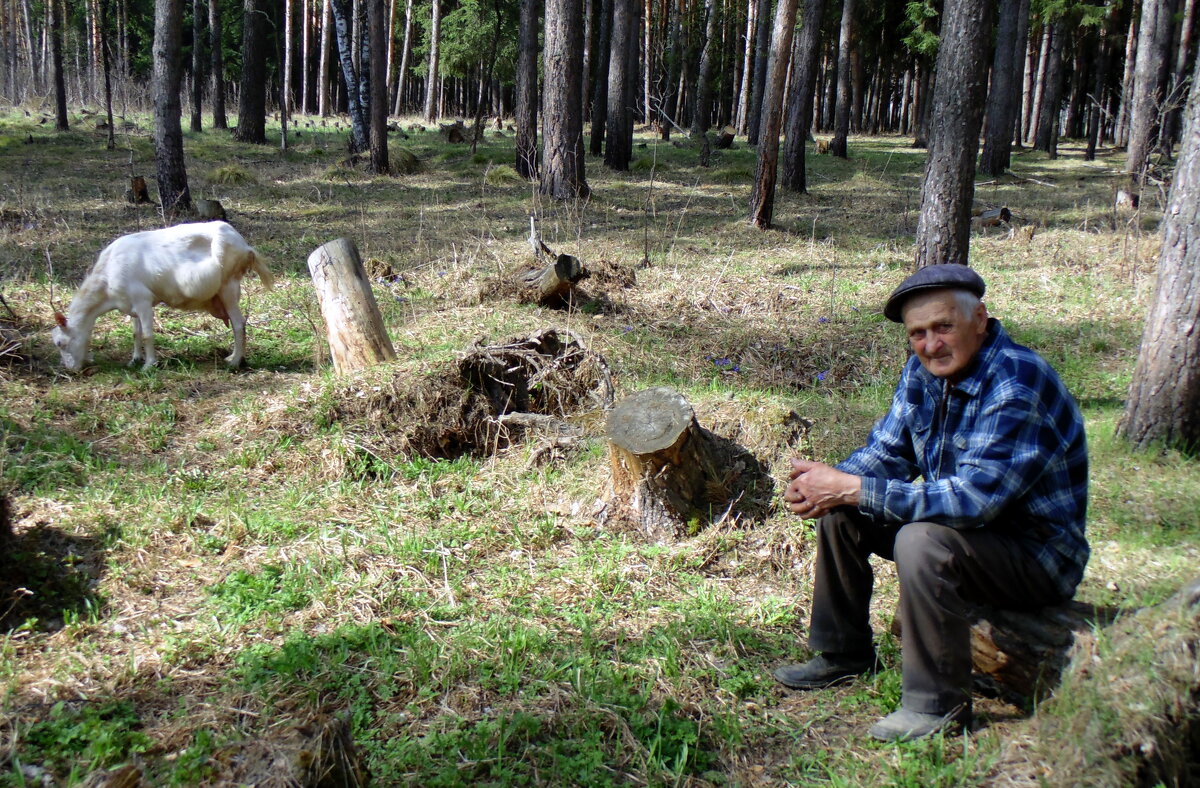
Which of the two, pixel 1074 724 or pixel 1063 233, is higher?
pixel 1063 233

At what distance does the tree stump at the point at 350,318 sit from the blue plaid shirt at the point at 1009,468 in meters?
4.48

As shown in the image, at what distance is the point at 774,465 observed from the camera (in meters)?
5.17

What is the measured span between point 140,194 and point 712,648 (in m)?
12.7

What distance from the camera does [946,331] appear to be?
2.98 meters

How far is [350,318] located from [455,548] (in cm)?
264

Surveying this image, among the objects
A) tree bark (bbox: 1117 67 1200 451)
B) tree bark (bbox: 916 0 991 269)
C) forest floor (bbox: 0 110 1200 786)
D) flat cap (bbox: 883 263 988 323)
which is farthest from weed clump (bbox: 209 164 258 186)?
flat cap (bbox: 883 263 988 323)

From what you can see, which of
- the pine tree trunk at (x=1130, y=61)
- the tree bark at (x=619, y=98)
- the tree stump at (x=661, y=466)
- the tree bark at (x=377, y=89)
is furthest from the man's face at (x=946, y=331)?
the pine tree trunk at (x=1130, y=61)

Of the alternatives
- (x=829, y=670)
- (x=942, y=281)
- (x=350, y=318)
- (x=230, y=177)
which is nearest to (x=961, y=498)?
(x=942, y=281)

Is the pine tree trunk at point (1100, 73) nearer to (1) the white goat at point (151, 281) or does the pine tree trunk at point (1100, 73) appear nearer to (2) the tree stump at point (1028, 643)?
(1) the white goat at point (151, 281)

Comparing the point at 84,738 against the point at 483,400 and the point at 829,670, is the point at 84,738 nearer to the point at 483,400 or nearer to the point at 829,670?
the point at 829,670

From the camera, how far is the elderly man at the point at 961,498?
2809mm

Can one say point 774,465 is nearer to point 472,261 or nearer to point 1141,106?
point 472,261

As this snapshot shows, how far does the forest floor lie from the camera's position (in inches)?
124

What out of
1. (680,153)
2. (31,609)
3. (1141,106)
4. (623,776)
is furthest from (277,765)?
(680,153)
